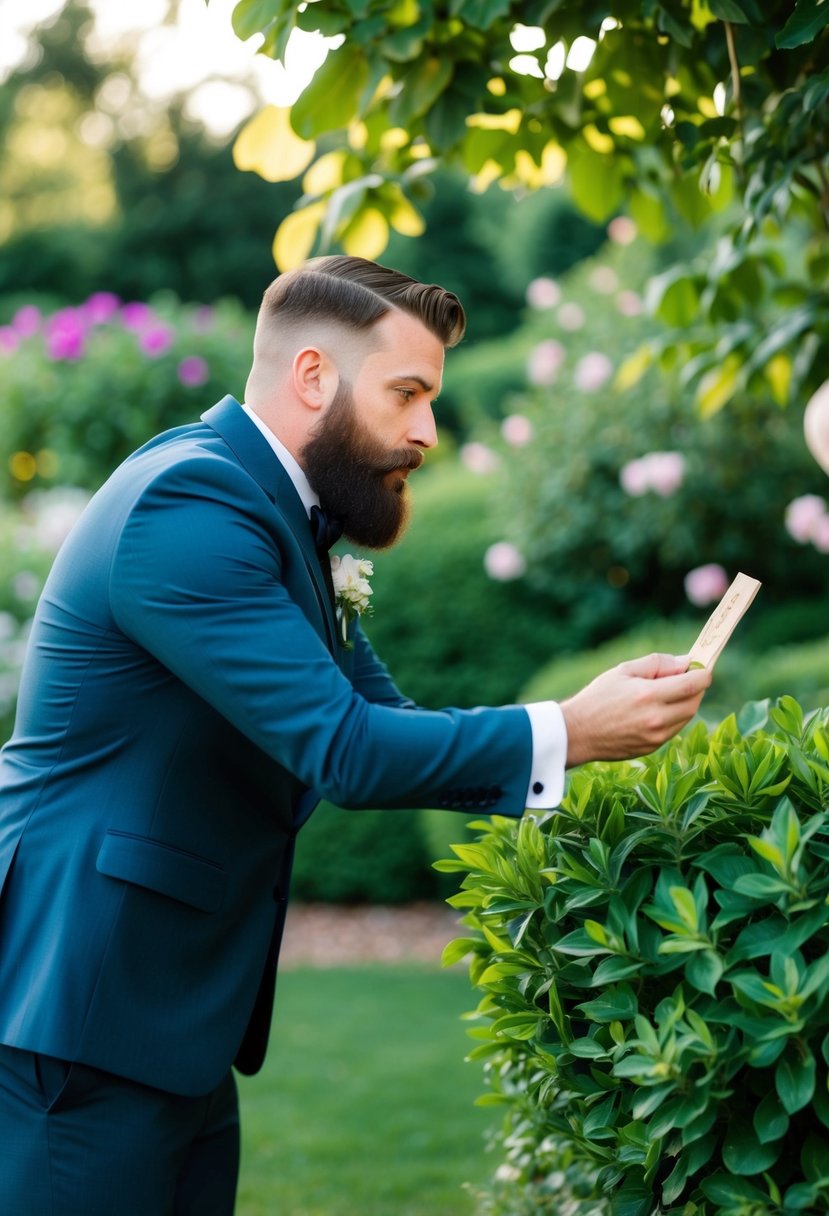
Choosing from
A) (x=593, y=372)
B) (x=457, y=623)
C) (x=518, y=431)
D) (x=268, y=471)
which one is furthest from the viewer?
(x=457, y=623)

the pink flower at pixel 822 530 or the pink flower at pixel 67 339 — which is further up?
the pink flower at pixel 822 530

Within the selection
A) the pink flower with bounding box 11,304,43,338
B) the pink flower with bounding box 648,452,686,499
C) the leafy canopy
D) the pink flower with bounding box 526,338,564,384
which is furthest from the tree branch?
the pink flower with bounding box 11,304,43,338

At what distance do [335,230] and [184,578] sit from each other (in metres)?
1.45

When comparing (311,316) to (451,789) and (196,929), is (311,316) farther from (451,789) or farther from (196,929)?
(196,929)

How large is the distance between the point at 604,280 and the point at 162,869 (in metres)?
7.52

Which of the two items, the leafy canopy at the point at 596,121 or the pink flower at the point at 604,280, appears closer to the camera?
the leafy canopy at the point at 596,121

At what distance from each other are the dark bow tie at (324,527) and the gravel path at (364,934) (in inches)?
219

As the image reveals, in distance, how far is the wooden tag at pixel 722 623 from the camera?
6.20 ft

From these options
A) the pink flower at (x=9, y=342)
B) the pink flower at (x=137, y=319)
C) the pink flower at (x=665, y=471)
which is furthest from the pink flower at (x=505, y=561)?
the pink flower at (x=9, y=342)

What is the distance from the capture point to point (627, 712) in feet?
5.83

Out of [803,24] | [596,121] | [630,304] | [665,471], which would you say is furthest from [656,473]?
[803,24]

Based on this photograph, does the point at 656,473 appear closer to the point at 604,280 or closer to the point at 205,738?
the point at 604,280

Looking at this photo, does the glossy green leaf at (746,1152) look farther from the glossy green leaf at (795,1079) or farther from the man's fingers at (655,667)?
the man's fingers at (655,667)

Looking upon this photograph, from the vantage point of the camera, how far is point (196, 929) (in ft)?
6.59
